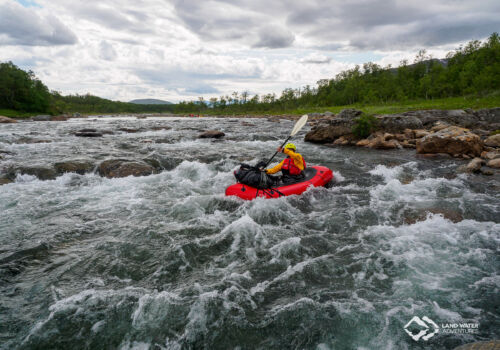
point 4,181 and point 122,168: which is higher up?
point 122,168

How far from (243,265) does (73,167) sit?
7.93 meters

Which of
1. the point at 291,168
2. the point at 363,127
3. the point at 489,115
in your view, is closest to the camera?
the point at 291,168

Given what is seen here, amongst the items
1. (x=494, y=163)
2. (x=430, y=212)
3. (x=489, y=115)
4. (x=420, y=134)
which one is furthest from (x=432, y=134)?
(x=489, y=115)

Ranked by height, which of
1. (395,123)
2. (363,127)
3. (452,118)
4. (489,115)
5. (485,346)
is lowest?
(485,346)

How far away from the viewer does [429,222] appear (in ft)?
19.0

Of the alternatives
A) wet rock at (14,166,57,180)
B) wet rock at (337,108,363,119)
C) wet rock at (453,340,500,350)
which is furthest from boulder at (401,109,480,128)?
wet rock at (14,166,57,180)

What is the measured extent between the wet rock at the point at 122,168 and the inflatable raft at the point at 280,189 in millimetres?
3899

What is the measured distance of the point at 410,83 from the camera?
179 feet

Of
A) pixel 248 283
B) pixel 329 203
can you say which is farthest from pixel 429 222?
pixel 248 283

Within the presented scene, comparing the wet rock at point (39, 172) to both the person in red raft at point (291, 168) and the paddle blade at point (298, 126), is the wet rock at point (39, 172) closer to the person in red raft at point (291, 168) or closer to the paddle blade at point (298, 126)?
the person in red raft at point (291, 168)

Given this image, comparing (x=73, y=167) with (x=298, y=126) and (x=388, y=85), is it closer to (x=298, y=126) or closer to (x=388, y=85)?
(x=298, y=126)

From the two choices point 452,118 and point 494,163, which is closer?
point 494,163

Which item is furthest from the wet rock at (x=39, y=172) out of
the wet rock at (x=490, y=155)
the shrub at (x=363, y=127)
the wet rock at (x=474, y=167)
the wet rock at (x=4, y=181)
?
the wet rock at (x=490, y=155)

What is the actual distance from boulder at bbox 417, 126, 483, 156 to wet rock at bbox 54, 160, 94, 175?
14.2 m
